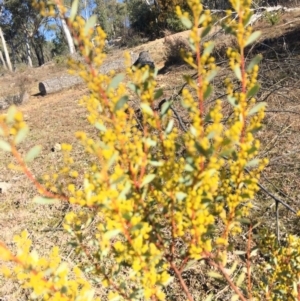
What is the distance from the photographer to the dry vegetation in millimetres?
3123

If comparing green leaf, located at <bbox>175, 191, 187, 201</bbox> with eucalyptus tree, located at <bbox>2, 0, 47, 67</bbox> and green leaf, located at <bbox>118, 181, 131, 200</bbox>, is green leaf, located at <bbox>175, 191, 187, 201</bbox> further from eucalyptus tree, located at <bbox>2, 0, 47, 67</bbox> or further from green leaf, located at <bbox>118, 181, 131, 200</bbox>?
eucalyptus tree, located at <bbox>2, 0, 47, 67</bbox>

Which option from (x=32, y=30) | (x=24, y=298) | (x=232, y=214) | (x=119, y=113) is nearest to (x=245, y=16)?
(x=119, y=113)

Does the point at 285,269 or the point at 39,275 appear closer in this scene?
the point at 39,275

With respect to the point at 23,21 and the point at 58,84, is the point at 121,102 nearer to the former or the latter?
the point at 58,84

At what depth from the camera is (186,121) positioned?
3.35 m

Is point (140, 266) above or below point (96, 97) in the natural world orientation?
below

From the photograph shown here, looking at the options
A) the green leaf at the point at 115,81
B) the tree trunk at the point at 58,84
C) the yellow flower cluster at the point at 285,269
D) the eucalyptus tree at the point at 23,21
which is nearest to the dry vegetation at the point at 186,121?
the yellow flower cluster at the point at 285,269

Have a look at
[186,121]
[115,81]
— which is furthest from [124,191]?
[186,121]

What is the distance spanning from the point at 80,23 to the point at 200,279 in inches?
101

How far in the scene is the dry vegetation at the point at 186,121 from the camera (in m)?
3.12

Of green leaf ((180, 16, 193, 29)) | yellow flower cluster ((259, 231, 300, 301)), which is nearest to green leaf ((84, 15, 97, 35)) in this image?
green leaf ((180, 16, 193, 29))

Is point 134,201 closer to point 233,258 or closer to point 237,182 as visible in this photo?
point 237,182

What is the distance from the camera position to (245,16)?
888 millimetres

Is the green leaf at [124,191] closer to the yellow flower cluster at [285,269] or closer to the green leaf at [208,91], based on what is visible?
the green leaf at [208,91]
